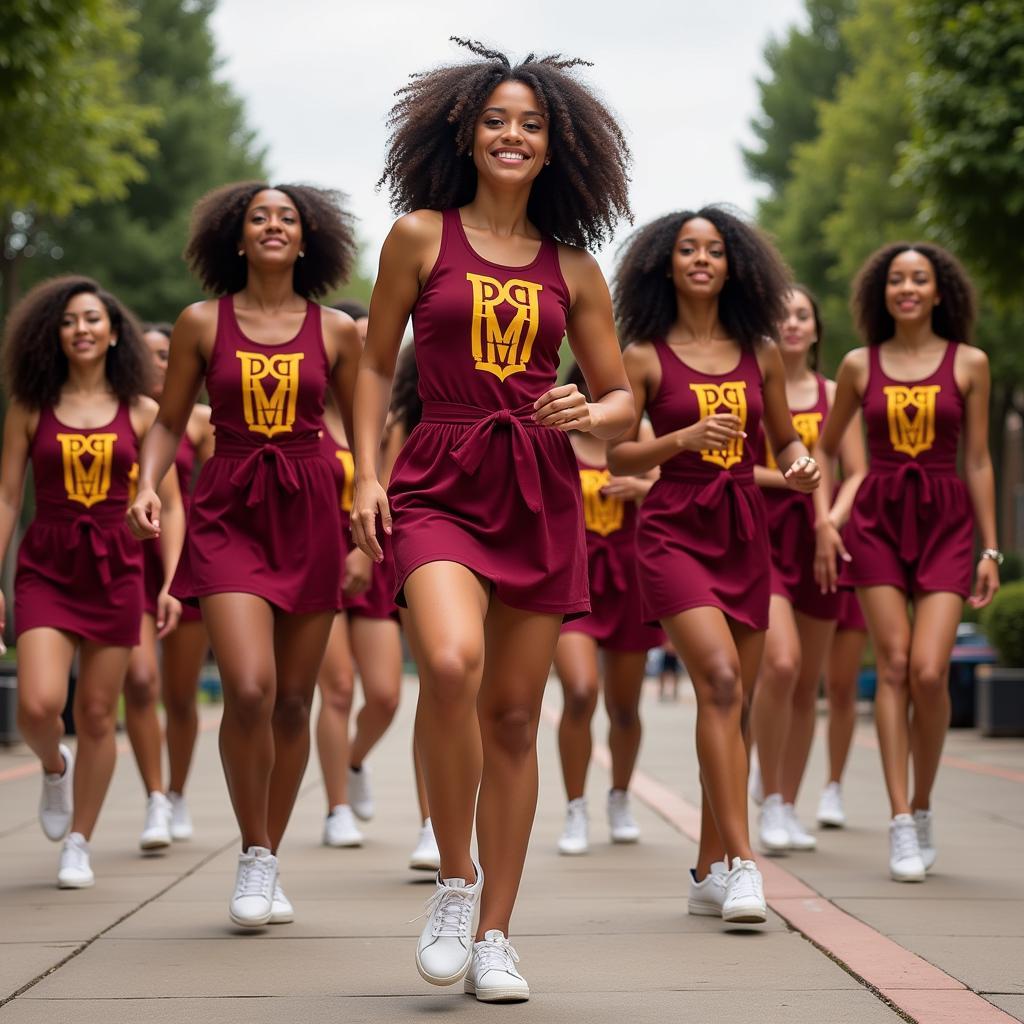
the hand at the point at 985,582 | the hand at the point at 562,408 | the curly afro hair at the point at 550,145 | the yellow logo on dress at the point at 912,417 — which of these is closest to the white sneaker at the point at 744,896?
the hand at the point at 562,408

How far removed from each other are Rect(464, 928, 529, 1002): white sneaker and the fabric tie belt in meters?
1.07

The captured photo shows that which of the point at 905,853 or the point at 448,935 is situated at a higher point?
the point at 448,935

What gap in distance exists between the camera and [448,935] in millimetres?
4320

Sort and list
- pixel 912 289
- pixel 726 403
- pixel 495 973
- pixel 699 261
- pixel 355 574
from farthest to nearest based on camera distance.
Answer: pixel 912 289 → pixel 355 574 → pixel 699 261 → pixel 726 403 → pixel 495 973

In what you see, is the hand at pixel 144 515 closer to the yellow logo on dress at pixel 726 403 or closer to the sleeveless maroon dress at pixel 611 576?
the yellow logo on dress at pixel 726 403

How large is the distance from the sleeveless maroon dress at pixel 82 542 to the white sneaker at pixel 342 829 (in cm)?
156

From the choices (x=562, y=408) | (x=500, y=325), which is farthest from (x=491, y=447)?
(x=500, y=325)

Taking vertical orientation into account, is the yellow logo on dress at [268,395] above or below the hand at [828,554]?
above

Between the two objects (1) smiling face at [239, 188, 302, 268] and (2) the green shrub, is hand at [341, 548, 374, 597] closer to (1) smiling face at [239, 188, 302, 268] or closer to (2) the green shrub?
(1) smiling face at [239, 188, 302, 268]

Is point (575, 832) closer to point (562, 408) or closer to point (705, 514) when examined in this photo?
point (705, 514)

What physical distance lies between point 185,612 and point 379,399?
3.85 m

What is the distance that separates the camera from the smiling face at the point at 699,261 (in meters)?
6.42

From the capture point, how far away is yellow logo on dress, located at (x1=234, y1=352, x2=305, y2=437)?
19.1 ft

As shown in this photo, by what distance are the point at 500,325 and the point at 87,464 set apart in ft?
9.76
